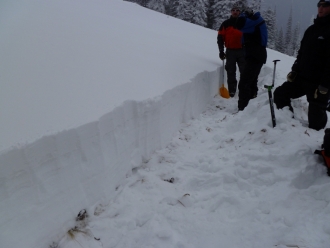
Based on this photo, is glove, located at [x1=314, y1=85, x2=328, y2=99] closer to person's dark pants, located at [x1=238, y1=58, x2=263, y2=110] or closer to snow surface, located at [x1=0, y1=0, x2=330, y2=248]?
snow surface, located at [x1=0, y1=0, x2=330, y2=248]

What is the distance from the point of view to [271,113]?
409cm

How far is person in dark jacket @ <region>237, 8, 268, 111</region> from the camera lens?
524cm

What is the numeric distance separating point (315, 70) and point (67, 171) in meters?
3.76

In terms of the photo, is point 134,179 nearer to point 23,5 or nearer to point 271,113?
point 271,113

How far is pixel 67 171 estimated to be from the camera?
2.51m

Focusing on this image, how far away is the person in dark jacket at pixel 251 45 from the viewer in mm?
5242

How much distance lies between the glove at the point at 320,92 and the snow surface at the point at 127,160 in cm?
53

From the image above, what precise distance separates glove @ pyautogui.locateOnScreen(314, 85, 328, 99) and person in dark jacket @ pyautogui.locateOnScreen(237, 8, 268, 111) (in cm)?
187

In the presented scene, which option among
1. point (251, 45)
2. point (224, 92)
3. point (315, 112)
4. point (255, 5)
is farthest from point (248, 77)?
point (255, 5)

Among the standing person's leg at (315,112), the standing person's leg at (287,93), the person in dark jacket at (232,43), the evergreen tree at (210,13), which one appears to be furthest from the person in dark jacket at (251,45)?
the evergreen tree at (210,13)

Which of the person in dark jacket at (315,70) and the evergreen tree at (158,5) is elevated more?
the person in dark jacket at (315,70)

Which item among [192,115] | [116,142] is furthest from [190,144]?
[116,142]

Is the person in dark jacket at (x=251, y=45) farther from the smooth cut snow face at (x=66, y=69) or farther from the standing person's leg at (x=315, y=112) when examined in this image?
the standing person's leg at (x=315, y=112)

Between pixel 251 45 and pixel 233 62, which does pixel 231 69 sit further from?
pixel 251 45
